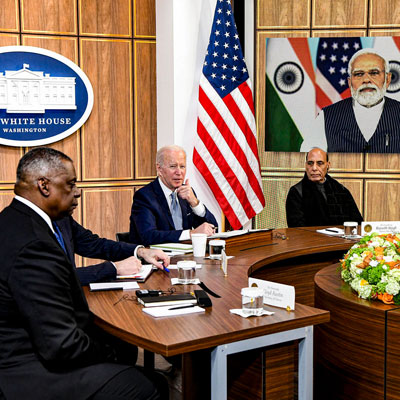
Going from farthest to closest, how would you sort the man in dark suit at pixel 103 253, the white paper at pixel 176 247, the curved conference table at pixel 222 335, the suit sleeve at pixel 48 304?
the white paper at pixel 176 247
the man in dark suit at pixel 103 253
the curved conference table at pixel 222 335
the suit sleeve at pixel 48 304

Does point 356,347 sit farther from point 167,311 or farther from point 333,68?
point 333,68

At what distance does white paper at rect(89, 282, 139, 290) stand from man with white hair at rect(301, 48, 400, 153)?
3.88 metres

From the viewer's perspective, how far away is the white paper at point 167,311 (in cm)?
219

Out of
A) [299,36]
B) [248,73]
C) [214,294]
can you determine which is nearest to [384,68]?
[299,36]

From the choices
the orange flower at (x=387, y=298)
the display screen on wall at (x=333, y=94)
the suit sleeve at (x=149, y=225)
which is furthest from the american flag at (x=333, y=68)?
the orange flower at (x=387, y=298)

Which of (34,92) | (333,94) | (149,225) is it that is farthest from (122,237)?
(333,94)

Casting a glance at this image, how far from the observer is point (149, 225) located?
3838 millimetres

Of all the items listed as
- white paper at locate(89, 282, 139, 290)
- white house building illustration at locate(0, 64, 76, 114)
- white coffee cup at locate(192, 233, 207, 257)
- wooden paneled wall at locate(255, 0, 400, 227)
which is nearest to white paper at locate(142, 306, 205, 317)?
white paper at locate(89, 282, 139, 290)

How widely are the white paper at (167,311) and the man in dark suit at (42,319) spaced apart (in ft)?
0.75

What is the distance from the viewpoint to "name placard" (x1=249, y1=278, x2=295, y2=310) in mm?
2225

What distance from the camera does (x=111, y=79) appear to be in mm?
5691

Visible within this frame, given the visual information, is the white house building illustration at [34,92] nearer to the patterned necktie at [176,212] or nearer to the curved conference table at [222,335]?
the patterned necktie at [176,212]

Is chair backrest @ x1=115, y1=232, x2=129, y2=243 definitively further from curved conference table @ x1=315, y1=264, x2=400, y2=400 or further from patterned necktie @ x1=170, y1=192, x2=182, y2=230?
curved conference table @ x1=315, y1=264, x2=400, y2=400

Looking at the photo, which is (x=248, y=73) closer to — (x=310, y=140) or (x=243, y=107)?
(x=243, y=107)
